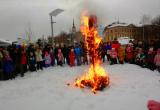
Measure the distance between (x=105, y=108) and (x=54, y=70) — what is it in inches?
300

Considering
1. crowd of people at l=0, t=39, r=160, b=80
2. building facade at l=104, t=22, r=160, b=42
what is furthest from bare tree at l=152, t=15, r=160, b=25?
crowd of people at l=0, t=39, r=160, b=80

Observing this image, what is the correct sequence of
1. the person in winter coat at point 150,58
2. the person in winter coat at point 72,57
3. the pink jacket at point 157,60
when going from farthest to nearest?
1. the person in winter coat at point 72,57
2. the person in winter coat at point 150,58
3. the pink jacket at point 157,60

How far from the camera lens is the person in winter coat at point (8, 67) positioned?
16.0 m

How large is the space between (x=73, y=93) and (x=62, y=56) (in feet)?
26.1

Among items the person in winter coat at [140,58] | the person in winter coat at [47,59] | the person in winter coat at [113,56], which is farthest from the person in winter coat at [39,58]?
the person in winter coat at [140,58]

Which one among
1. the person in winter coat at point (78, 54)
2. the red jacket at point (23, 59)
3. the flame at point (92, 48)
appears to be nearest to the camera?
the flame at point (92, 48)

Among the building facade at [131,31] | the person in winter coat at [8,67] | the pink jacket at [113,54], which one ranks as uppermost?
the building facade at [131,31]

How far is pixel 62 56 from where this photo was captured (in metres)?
20.0

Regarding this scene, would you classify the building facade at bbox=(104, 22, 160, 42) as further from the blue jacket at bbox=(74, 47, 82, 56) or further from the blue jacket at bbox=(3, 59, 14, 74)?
the blue jacket at bbox=(3, 59, 14, 74)

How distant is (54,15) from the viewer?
67.2 ft

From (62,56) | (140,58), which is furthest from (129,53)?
(62,56)

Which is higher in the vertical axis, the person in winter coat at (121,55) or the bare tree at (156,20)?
the bare tree at (156,20)

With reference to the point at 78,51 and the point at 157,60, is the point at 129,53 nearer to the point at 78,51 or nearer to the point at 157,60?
the point at 157,60

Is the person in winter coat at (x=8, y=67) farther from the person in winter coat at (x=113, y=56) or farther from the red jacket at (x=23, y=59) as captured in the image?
the person in winter coat at (x=113, y=56)
